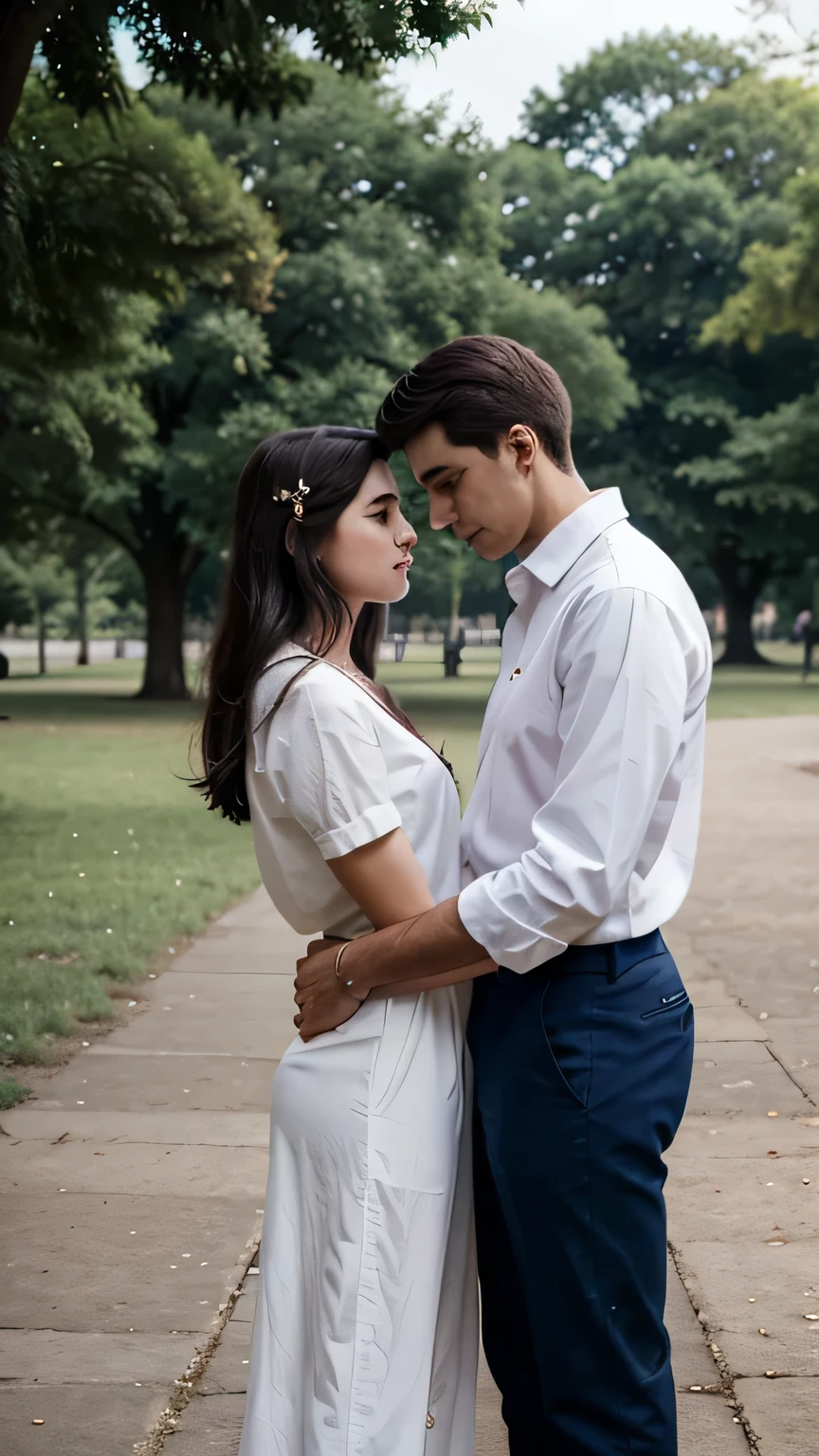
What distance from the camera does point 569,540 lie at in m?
2.20

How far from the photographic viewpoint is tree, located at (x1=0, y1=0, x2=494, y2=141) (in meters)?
7.42

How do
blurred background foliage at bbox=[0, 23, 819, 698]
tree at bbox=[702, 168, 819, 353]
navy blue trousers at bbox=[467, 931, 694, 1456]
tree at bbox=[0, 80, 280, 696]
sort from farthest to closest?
tree at bbox=[702, 168, 819, 353] < blurred background foliage at bbox=[0, 23, 819, 698] < tree at bbox=[0, 80, 280, 696] < navy blue trousers at bbox=[467, 931, 694, 1456]

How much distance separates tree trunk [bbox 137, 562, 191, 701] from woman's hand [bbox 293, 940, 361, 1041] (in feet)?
102

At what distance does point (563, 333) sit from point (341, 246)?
259 inches

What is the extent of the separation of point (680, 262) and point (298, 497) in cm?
4087

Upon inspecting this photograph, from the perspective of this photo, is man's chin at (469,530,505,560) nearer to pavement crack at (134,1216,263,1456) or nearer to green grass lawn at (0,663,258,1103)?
green grass lawn at (0,663,258,1103)

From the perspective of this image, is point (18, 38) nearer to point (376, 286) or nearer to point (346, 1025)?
point (346, 1025)

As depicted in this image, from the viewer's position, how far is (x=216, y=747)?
7.94 feet

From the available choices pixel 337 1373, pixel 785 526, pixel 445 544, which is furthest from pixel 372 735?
pixel 785 526

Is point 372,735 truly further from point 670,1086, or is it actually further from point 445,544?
point 445,544

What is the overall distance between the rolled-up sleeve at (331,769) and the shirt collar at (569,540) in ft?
1.07

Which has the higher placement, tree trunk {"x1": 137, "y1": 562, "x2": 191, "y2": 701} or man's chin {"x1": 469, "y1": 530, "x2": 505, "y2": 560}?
man's chin {"x1": 469, "y1": 530, "x2": 505, "y2": 560}

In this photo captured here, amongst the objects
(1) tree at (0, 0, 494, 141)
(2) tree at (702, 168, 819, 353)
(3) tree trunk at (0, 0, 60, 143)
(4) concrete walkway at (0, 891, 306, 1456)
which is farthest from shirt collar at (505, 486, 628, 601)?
(2) tree at (702, 168, 819, 353)

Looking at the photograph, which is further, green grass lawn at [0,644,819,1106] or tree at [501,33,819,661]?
tree at [501,33,819,661]
